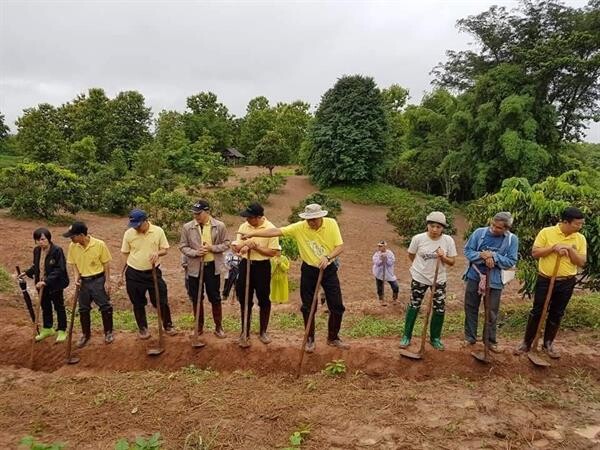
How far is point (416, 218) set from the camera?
64.2ft

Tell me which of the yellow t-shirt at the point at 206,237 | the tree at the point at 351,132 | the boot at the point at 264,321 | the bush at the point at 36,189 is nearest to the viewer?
the yellow t-shirt at the point at 206,237

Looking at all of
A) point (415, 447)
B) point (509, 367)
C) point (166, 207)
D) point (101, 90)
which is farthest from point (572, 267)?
point (101, 90)

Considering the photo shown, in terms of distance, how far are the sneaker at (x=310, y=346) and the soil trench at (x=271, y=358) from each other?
2.9 inches

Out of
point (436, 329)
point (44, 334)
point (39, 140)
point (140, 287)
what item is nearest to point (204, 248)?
point (140, 287)

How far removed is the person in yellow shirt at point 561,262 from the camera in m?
5.21

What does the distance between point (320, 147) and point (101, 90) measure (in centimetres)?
2684

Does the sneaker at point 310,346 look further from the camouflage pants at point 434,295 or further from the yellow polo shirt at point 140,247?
the yellow polo shirt at point 140,247

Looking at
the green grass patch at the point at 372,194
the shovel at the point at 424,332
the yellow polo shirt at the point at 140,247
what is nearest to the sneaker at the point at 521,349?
the shovel at the point at 424,332

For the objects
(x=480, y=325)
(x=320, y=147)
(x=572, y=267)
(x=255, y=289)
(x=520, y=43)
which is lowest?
(x=480, y=325)

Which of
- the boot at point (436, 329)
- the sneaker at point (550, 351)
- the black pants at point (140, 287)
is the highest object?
the black pants at point (140, 287)

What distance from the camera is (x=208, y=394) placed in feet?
15.4

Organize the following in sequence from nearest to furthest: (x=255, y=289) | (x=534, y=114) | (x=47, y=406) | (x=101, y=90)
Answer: (x=47, y=406) < (x=255, y=289) < (x=534, y=114) < (x=101, y=90)

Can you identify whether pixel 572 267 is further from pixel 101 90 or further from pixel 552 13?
pixel 101 90

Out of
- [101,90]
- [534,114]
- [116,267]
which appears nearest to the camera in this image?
[116,267]
